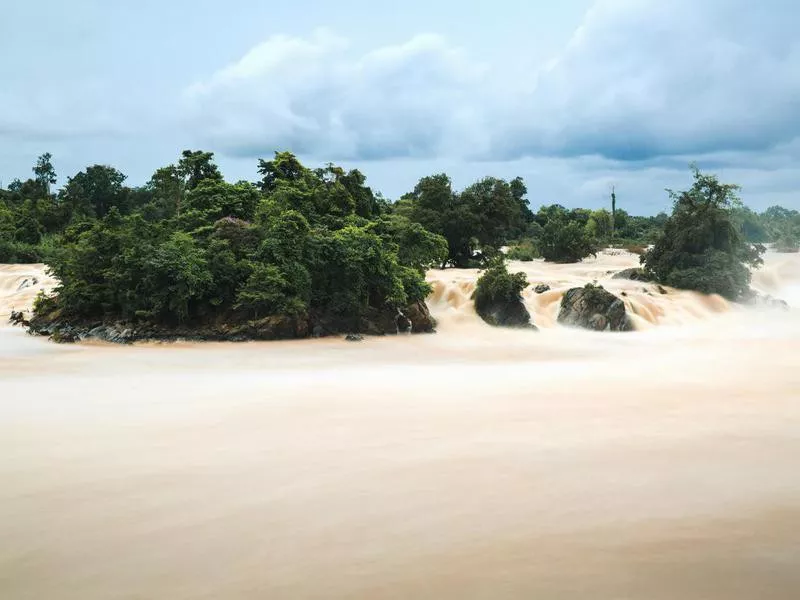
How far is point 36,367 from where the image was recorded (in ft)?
36.0

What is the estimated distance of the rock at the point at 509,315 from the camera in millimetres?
18050

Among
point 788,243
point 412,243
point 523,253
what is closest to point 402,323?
point 412,243

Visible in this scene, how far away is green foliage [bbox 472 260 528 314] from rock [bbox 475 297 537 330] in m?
0.11

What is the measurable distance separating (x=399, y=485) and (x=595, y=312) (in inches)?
579

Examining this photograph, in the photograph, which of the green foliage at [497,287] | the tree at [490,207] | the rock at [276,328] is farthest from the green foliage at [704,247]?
the rock at [276,328]

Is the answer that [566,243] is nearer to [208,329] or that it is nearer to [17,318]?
[208,329]

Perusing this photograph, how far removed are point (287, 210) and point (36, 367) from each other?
6752 millimetres

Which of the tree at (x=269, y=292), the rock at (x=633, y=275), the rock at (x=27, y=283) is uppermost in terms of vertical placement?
the rock at (x=633, y=275)

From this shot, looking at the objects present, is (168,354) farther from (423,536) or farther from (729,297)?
(729,297)

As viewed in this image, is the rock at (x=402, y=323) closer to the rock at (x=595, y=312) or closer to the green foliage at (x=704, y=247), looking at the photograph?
the rock at (x=595, y=312)

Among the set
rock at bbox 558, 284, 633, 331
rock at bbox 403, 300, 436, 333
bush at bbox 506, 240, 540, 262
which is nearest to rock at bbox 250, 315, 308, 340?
rock at bbox 403, 300, 436, 333

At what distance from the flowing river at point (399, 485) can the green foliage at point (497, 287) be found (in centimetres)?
777

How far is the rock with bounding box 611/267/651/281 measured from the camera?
25266 millimetres

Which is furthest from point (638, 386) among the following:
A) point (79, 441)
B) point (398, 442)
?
point (79, 441)
